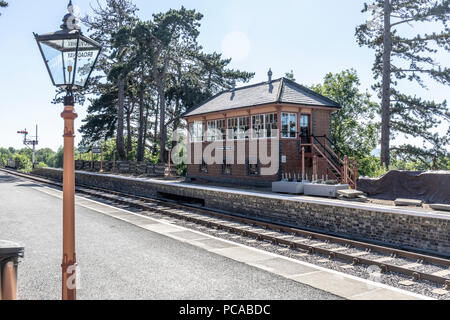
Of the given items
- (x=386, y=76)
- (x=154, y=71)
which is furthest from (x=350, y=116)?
(x=154, y=71)

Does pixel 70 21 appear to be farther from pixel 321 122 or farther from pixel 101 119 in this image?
pixel 101 119

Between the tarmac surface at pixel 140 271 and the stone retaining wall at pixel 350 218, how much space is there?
5.30 meters

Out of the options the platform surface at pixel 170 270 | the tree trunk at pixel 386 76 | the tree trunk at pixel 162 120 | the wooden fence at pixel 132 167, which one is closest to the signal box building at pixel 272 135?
the tree trunk at pixel 386 76

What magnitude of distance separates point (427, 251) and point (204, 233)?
6.50 metres

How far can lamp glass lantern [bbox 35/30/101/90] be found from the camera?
4664mm

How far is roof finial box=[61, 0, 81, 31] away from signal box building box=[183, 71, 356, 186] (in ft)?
54.0

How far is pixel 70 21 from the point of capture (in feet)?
15.7

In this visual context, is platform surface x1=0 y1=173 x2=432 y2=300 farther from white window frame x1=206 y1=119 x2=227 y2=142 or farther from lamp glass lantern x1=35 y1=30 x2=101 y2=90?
white window frame x1=206 y1=119 x2=227 y2=142

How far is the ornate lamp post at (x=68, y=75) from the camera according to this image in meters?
4.58

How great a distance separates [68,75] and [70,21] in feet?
2.35

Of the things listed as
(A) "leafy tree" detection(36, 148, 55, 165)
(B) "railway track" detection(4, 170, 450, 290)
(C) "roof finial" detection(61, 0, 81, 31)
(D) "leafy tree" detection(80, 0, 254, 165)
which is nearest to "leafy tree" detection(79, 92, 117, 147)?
(D) "leafy tree" detection(80, 0, 254, 165)

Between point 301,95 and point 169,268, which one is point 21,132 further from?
point 169,268
